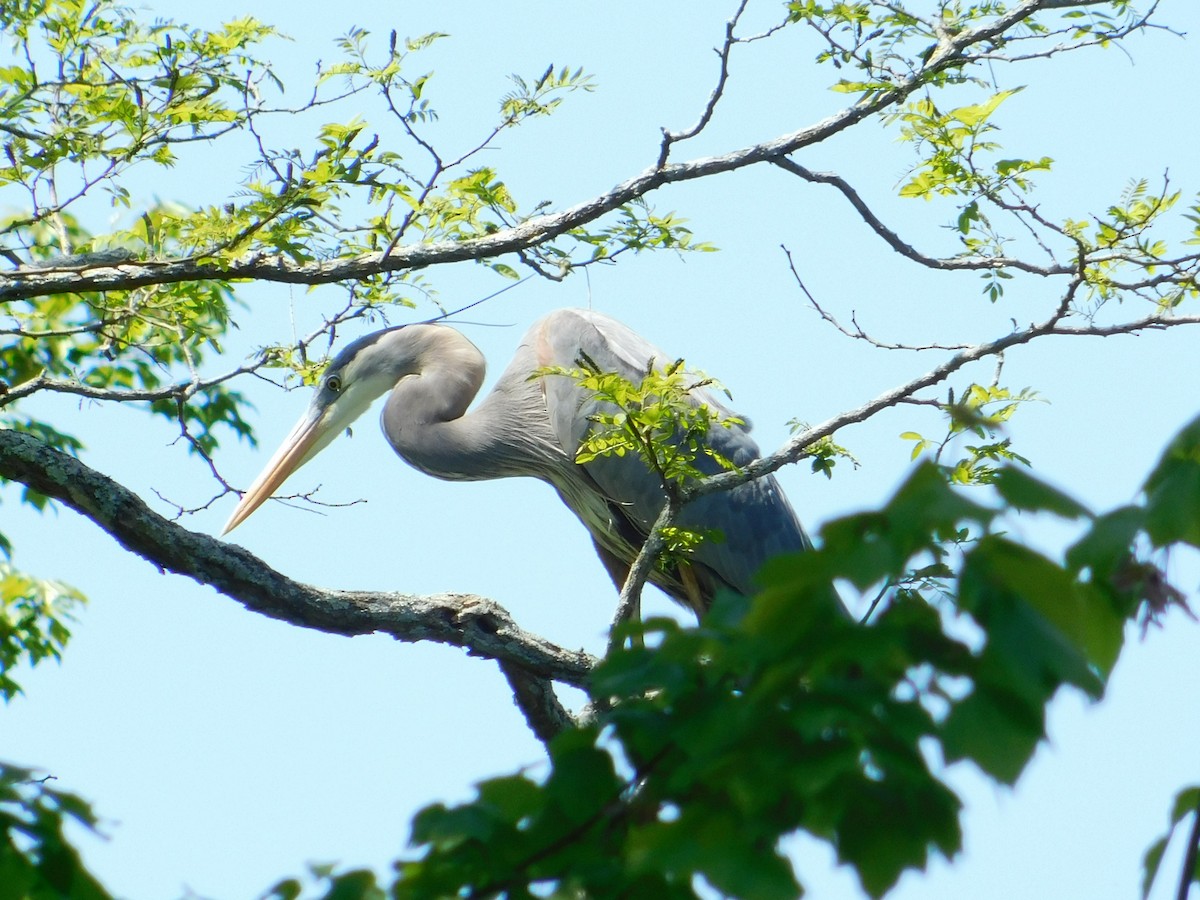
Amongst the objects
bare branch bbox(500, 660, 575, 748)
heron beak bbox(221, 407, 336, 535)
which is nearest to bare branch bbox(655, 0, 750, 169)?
bare branch bbox(500, 660, 575, 748)

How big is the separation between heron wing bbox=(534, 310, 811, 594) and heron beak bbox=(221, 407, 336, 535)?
1.15 m

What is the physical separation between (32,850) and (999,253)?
356 centimetres

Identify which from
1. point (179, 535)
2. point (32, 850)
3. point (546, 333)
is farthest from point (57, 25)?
point (32, 850)

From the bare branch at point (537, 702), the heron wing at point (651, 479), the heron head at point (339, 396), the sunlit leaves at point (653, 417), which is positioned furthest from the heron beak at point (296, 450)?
the sunlit leaves at point (653, 417)

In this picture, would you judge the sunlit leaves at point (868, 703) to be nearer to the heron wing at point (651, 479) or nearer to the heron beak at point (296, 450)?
the heron wing at point (651, 479)

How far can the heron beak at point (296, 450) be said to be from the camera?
642cm

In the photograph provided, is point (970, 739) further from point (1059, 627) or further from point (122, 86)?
point (122, 86)

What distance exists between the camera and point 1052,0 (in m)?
4.14

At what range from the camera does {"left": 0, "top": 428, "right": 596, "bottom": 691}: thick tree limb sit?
136 inches

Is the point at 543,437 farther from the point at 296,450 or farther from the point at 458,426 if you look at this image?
the point at 296,450

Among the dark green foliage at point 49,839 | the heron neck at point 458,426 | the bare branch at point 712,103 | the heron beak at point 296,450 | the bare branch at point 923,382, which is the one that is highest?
the heron beak at point 296,450

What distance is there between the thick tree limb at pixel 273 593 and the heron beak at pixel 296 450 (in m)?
2.54

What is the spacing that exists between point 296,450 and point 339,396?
1.14 feet

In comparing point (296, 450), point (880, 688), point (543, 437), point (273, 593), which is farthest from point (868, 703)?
point (296, 450)
